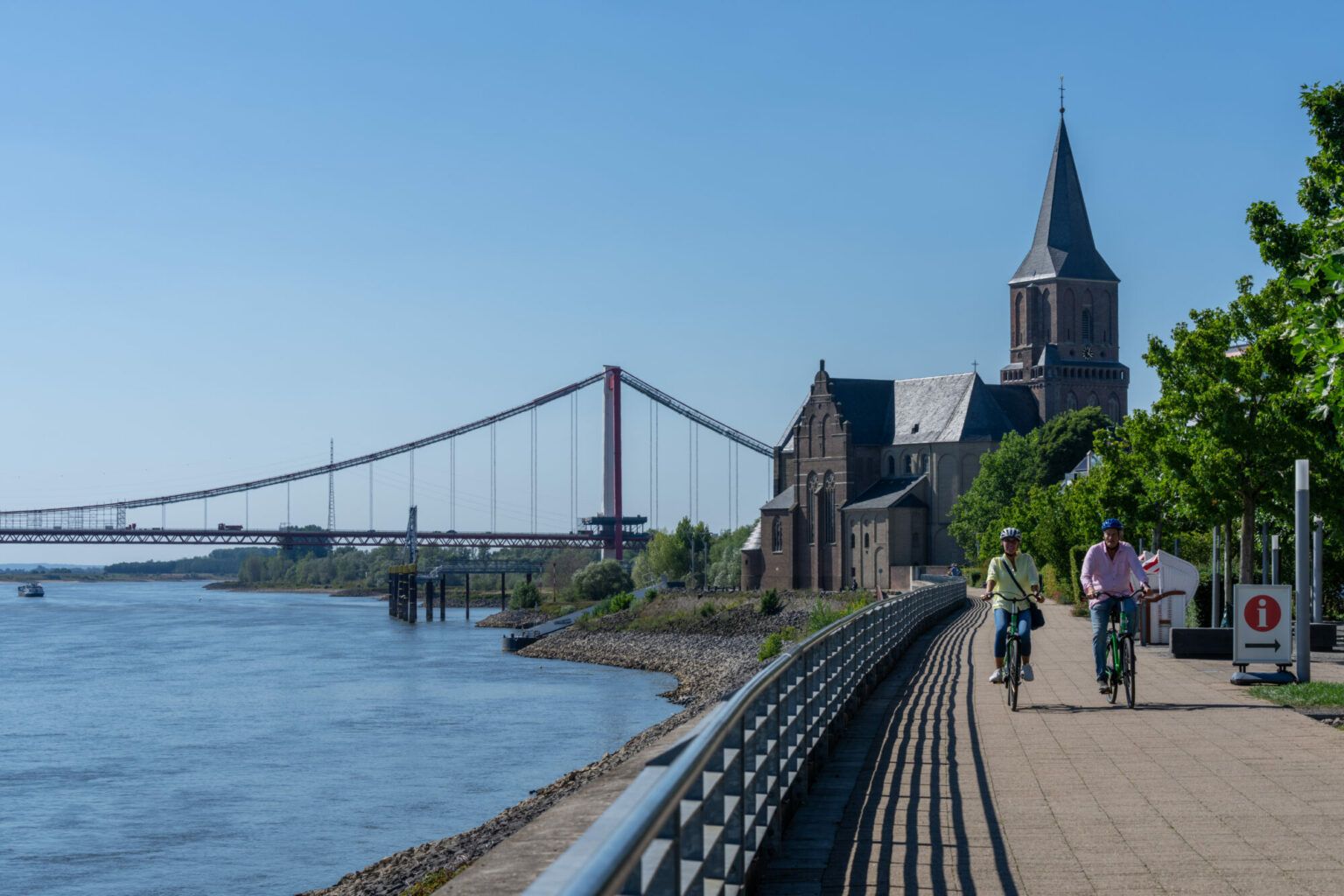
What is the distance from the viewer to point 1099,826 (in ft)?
27.7

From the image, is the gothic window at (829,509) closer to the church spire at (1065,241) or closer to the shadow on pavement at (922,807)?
the church spire at (1065,241)

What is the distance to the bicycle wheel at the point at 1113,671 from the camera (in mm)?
14617

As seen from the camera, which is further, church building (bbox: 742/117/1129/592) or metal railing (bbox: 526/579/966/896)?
church building (bbox: 742/117/1129/592)

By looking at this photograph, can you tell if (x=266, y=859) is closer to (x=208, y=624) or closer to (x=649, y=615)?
(x=649, y=615)

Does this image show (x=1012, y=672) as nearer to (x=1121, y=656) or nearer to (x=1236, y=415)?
(x=1121, y=656)

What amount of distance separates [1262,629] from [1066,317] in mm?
104666

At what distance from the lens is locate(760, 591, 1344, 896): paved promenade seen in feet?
23.8

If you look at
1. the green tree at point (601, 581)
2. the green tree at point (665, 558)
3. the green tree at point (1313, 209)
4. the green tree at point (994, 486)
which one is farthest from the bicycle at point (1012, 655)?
Answer: the green tree at point (665, 558)

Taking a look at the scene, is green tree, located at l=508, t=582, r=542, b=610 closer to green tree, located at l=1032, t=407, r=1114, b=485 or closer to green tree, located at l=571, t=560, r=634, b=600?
green tree, located at l=571, t=560, r=634, b=600

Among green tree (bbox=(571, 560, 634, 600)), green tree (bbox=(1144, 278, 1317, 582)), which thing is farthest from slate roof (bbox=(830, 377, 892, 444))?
green tree (bbox=(1144, 278, 1317, 582))

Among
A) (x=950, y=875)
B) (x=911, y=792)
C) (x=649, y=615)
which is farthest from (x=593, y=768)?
(x=649, y=615)

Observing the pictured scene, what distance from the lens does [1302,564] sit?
15.1 metres

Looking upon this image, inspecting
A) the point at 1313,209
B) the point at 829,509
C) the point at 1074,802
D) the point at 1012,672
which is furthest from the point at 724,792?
the point at 829,509

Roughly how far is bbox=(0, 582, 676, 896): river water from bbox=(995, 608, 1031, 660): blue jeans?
33.3 ft
